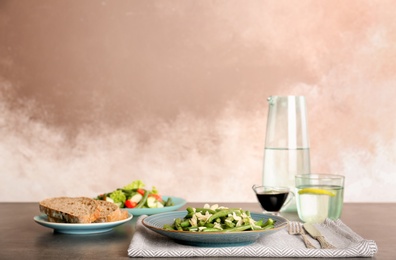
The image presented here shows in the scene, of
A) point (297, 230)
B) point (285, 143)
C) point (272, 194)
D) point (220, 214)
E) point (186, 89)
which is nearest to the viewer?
point (220, 214)

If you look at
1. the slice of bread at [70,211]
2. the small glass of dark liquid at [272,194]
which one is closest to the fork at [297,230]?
the small glass of dark liquid at [272,194]

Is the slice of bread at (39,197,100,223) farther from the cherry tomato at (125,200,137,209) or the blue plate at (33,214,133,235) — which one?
the cherry tomato at (125,200,137,209)

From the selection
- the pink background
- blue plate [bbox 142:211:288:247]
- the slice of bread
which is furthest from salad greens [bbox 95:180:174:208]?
the pink background

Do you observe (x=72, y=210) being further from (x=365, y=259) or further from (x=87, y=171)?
(x=87, y=171)

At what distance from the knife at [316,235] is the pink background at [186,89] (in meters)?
2.41

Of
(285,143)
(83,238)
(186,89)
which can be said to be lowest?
(83,238)

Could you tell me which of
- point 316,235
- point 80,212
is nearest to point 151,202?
point 80,212

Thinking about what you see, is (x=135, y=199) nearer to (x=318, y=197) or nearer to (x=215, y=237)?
(x=318, y=197)

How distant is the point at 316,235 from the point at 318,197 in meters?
0.28

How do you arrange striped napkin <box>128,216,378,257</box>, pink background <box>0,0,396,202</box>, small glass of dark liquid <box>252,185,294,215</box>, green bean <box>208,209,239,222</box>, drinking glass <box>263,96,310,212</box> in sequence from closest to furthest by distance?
striped napkin <box>128,216,378,257</box> → green bean <box>208,209,239,222</box> → small glass of dark liquid <box>252,185,294,215</box> → drinking glass <box>263,96,310,212</box> → pink background <box>0,0,396,202</box>

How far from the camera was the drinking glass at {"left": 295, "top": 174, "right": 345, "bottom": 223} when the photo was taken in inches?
65.4

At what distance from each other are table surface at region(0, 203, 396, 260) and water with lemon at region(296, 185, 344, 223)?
7 cm

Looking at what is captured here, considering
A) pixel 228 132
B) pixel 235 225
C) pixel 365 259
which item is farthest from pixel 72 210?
pixel 228 132

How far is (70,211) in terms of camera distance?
1508 mm
